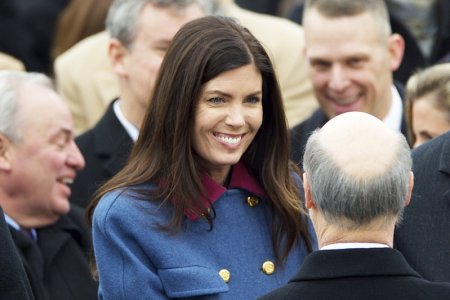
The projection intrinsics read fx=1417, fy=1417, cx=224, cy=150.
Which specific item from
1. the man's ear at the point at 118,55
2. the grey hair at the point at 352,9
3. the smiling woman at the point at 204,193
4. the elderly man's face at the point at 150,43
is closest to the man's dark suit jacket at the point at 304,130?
the grey hair at the point at 352,9

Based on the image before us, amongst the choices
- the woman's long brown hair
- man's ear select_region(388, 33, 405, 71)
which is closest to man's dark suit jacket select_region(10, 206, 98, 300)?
the woman's long brown hair

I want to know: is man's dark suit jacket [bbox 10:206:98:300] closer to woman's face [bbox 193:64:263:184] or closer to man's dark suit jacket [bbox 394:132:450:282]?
woman's face [bbox 193:64:263:184]

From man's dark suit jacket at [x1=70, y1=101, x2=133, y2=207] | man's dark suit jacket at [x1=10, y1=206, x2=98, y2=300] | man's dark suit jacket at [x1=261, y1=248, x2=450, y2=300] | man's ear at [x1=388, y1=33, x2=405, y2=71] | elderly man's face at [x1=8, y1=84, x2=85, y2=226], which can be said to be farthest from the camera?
man's ear at [x1=388, y1=33, x2=405, y2=71]

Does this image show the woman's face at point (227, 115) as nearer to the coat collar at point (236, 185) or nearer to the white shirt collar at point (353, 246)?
the coat collar at point (236, 185)

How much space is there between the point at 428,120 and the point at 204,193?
1555 mm

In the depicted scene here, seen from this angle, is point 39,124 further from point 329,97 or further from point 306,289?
point 306,289

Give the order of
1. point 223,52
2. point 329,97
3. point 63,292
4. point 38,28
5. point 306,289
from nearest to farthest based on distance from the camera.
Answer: point 306,289 → point 223,52 → point 63,292 → point 329,97 → point 38,28

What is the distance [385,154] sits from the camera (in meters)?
4.19

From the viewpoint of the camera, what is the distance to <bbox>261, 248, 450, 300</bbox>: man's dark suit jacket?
4012 mm

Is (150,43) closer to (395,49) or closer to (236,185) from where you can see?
(395,49)

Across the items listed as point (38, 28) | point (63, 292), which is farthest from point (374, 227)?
point (38, 28)

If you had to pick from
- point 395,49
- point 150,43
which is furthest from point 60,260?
point 395,49

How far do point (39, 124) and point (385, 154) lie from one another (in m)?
2.57

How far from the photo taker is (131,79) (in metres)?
6.97
